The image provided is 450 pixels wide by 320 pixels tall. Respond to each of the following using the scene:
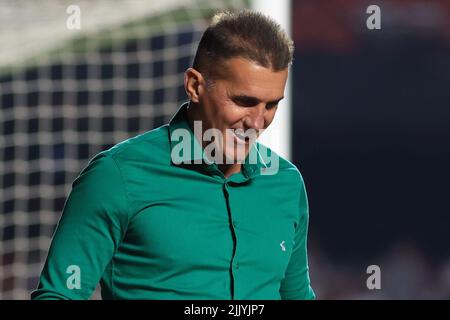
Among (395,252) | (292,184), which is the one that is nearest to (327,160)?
(395,252)

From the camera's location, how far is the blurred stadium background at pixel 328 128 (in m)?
5.43

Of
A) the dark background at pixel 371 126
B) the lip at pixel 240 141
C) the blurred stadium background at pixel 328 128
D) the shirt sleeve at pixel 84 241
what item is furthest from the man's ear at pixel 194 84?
the dark background at pixel 371 126

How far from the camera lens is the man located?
5.48 feet

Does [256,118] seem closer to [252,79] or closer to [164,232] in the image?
[252,79]

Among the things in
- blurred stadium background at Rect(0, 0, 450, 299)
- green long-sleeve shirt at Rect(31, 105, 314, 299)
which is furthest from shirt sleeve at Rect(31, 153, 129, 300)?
blurred stadium background at Rect(0, 0, 450, 299)

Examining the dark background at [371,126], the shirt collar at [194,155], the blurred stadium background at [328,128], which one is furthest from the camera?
the dark background at [371,126]

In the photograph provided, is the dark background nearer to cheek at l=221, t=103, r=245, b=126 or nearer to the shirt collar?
the shirt collar

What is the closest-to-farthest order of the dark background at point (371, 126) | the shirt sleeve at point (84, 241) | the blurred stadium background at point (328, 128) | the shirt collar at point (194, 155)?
the shirt sleeve at point (84, 241)
the shirt collar at point (194, 155)
the blurred stadium background at point (328, 128)
the dark background at point (371, 126)

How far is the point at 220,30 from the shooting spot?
1769mm

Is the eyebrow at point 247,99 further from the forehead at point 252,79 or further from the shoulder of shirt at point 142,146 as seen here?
the shoulder of shirt at point 142,146

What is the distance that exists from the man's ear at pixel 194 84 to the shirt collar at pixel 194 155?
52 millimetres

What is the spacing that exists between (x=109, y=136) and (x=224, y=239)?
4.21 m

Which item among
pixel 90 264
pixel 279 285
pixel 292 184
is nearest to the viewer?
pixel 90 264
